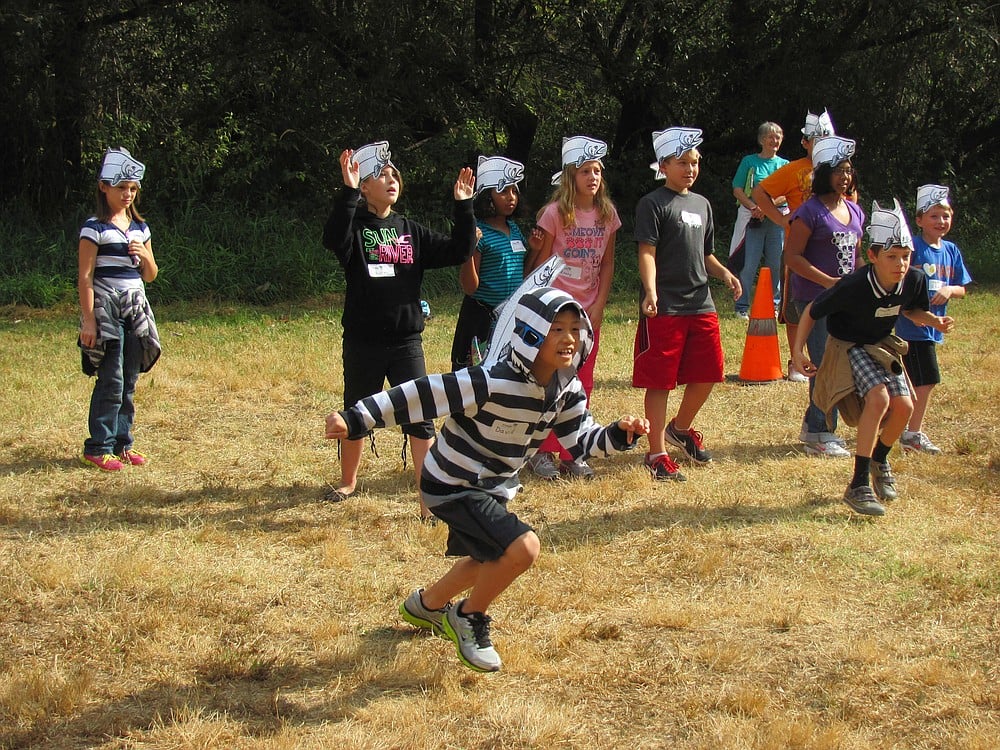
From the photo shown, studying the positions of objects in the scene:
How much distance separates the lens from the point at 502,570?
13.6 ft

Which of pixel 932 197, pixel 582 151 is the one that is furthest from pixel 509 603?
pixel 932 197

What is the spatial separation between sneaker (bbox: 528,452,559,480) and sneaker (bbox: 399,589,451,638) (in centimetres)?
226

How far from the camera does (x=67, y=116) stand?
14414mm

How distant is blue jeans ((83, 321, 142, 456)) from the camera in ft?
22.7

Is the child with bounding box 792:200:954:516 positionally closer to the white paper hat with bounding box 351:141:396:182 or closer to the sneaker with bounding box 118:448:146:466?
the white paper hat with bounding box 351:141:396:182

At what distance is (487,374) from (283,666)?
53.8 inches

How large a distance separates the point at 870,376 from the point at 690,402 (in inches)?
48.5

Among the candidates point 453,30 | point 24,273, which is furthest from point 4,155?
point 453,30

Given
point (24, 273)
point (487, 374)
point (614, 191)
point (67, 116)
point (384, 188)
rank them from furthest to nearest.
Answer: point (614, 191)
point (67, 116)
point (24, 273)
point (384, 188)
point (487, 374)

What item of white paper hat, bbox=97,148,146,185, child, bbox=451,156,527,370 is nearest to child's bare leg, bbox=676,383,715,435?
child, bbox=451,156,527,370

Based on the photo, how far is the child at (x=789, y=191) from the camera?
8047mm

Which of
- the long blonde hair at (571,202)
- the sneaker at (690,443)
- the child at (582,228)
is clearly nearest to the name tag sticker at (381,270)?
the child at (582,228)

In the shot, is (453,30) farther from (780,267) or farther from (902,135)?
(902,135)

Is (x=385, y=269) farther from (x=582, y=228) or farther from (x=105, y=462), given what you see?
(x=105, y=462)
